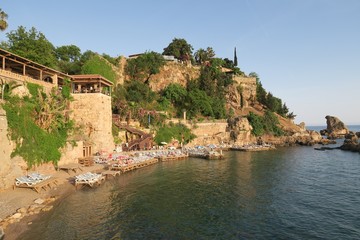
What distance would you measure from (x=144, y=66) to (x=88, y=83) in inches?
1129

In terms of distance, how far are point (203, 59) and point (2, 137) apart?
74.2m

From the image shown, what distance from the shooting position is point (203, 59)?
86.6 meters

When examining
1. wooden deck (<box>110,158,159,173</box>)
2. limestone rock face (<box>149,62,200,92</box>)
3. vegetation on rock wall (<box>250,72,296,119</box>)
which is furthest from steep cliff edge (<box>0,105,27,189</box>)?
vegetation on rock wall (<box>250,72,296,119</box>)

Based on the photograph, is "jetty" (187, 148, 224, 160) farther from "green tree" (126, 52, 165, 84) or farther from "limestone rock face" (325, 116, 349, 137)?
"limestone rock face" (325, 116, 349, 137)

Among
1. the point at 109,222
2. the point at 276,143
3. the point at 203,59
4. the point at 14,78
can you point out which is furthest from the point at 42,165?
the point at 203,59

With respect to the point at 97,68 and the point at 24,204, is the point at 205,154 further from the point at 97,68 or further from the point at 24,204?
the point at 24,204

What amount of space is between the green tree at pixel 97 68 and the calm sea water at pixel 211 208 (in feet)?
89.2

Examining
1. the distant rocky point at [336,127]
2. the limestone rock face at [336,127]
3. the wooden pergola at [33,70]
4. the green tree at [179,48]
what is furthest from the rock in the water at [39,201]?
the limestone rock face at [336,127]

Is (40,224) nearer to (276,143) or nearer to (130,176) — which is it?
(130,176)

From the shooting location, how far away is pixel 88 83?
3947cm

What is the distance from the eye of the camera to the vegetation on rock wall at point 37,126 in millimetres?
22719

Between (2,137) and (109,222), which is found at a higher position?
(2,137)

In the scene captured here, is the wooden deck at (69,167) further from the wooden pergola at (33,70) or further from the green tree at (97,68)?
the green tree at (97,68)

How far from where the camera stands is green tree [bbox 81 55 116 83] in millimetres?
49188
